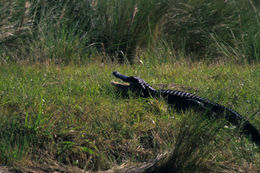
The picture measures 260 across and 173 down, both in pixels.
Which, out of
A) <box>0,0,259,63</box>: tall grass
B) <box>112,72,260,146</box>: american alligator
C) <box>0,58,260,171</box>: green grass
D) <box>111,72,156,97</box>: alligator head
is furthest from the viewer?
<box>0,0,259,63</box>: tall grass

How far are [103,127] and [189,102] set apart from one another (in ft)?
3.24

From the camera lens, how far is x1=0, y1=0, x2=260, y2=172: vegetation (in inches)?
112

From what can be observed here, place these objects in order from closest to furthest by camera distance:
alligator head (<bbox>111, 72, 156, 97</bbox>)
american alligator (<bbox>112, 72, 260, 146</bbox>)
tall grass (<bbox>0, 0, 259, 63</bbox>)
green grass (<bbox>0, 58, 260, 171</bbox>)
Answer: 1. green grass (<bbox>0, 58, 260, 171</bbox>)
2. american alligator (<bbox>112, 72, 260, 146</bbox>)
3. alligator head (<bbox>111, 72, 156, 97</bbox>)
4. tall grass (<bbox>0, 0, 259, 63</bbox>)

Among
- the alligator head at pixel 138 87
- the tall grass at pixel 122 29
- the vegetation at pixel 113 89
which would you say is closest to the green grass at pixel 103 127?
the vegetation at pixel 113 89

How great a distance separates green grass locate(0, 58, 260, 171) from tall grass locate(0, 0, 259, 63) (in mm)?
1971

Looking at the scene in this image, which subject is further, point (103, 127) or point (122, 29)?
point (122, 29)

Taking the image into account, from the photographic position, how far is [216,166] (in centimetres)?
261

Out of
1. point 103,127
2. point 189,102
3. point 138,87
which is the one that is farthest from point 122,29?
point 103,127

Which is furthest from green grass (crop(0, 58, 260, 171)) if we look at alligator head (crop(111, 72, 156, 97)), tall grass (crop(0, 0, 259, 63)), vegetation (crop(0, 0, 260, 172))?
tall grass (crop(0, 0, 259, 63))

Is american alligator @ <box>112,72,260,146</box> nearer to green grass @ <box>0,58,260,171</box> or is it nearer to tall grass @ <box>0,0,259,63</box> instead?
green grass @ <box>0,58,260,171</box>

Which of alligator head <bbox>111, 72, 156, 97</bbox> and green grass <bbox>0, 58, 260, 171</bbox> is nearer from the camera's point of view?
green grass <bbox>0, 58, 260, 171</bbox>

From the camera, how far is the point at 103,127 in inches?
127

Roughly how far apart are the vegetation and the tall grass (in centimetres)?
2

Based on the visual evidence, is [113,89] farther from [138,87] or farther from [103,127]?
[103,127]
